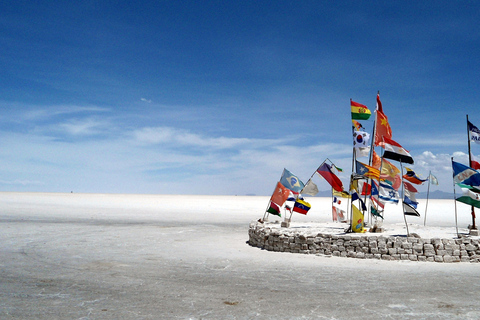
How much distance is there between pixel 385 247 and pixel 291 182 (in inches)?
220

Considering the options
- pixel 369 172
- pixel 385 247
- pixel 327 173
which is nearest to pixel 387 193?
pixel 327 173

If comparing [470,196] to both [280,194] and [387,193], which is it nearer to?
[387,193]

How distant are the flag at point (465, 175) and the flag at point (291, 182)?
6.17 metres

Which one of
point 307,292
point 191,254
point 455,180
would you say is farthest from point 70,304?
point 455,180

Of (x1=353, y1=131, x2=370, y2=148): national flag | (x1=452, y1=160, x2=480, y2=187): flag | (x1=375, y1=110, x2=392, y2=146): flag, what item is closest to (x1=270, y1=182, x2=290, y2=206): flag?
(x1=353, y1=131, x2=370, y2=148): national flag

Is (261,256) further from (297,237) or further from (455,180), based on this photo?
(455,180)

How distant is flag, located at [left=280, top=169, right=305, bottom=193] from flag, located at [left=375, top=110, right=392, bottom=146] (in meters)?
3.90

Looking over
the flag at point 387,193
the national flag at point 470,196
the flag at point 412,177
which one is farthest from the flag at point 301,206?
the national flag at point 470,196

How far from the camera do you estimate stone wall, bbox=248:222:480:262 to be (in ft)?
41.1

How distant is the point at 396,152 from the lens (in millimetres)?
14469

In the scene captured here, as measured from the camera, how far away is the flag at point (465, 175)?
13.5 metres

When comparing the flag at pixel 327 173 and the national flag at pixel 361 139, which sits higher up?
the national flag at pixel 361 139

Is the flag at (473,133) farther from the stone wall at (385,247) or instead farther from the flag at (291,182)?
the flag at (291,182)

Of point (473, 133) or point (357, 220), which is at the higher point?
point (473, 133)
